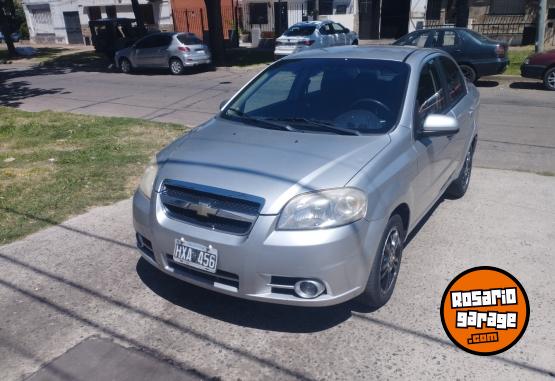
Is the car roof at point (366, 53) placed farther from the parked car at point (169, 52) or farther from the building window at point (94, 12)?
the building window at point (94, 12)

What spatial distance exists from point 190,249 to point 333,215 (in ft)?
3.11

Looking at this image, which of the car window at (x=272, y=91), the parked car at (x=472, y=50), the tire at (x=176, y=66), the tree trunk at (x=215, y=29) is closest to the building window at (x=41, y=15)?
the tree trunk at (x=215, y=29)

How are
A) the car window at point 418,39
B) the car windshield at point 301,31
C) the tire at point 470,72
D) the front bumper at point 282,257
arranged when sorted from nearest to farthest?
the front bumper at point 282,257 < the tire at point 470,72 < the car window at point 418,39 < the car windshield at point 301,31

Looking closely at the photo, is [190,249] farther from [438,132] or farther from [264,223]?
[438,132]

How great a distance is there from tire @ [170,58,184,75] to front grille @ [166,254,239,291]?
16407 millimetres

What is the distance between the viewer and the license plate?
→ 312 centimetres

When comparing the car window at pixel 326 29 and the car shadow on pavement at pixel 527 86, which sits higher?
the car window at pixel 326 29

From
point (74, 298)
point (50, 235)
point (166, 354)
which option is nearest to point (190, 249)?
point (166, 354)

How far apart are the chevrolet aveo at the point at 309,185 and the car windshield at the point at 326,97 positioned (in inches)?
0.5

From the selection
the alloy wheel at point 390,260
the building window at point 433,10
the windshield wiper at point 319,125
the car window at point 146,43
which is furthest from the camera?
the building window at point 433,10

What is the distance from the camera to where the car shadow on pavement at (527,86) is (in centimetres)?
1323

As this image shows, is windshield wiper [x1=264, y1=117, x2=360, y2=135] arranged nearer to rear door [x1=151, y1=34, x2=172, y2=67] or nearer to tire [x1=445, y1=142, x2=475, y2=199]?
tire [x1=445, y1=142, x2=475, y2=199]

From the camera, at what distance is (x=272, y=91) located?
463 cm

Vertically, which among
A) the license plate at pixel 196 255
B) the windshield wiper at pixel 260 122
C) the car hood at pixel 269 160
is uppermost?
the windshield wiper at pixel 260 122
